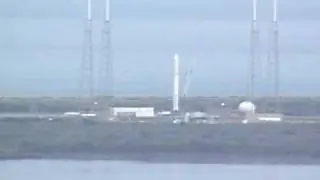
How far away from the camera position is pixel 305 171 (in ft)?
70.3

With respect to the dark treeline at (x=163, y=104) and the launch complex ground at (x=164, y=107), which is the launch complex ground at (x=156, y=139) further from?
the dark treeline at (x=163, y=104)

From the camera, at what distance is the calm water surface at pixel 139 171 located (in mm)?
19969

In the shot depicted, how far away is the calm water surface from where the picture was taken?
786 inches

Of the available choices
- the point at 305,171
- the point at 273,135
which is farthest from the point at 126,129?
the point at 305,171

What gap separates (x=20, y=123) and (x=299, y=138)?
452 centimetres

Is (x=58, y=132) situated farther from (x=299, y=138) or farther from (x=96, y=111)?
(x=299, y=138)

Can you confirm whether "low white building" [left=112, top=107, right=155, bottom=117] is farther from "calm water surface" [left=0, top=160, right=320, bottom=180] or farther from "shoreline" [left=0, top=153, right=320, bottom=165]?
"calm water surface" [left=0, top=160, right=320, bottom=180]

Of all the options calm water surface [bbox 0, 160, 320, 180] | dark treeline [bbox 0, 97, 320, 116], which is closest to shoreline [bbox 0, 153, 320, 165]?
calm water surface [bbox 0, 160, 320, 180]

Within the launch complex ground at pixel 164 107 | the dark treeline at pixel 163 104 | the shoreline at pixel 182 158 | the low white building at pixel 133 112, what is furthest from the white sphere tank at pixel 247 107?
the shoreline at pixel 182 158

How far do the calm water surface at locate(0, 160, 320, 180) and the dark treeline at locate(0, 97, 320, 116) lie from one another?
18.5ft

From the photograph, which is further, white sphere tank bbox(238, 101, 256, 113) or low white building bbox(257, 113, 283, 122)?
white sphere tank bbox(238, 101, 256, 113)

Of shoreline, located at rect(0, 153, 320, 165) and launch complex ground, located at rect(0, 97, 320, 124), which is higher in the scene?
launch complex ground, located at rect(0, 97, 320, 124)

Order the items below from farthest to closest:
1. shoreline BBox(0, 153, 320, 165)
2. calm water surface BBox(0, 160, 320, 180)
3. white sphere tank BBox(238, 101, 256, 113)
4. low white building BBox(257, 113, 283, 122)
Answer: white sphere tank BBox(238, 101, 256, 113), low white building BBox(257, 113, 283, 122), shoreline BBox(0, 153, 320, 165), calm water surface BBox(0, 160, 320, 180)

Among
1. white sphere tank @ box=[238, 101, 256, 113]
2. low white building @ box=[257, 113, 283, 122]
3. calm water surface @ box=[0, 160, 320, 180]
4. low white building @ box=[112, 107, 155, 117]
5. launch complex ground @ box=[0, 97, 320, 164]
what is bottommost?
calm water surface @ box=[0, 160, 320, 180]
